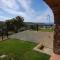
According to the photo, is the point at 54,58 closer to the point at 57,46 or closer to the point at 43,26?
the point at 57,46

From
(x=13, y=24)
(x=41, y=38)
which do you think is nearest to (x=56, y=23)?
(x=41, y=38)

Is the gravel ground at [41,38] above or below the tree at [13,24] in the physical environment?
below

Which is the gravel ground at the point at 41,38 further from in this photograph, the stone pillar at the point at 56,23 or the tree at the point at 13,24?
the stone pillar at the point at 56,23

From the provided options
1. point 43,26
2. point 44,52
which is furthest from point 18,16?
point 44,52

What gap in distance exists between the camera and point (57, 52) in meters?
2.00

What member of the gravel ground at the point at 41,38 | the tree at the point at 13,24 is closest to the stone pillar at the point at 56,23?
the gravel ground at the point at 41,38

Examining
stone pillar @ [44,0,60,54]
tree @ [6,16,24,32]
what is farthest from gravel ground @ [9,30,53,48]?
stone pillar @ [44,0,60,54]

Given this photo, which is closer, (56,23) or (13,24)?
(56,23)

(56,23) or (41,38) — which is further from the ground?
(56,23)

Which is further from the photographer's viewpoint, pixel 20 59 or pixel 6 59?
pixel 20 59

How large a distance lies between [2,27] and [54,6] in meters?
10.4

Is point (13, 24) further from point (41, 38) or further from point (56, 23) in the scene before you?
point (56, 23)

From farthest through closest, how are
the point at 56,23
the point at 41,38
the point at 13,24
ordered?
1. the point at 13,24
2. the point at 41,38
3. the point at 56,23

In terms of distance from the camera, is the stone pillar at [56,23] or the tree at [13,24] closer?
the stone pillar at [56,23]
